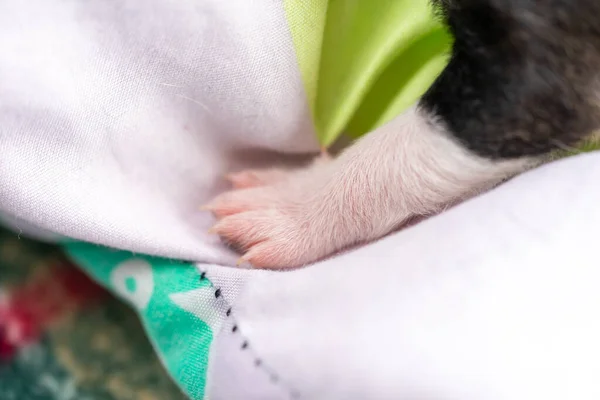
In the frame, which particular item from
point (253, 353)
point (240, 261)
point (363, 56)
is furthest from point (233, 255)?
point (363, 56)

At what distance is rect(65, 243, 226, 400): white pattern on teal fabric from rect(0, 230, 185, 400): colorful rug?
6.4 inches

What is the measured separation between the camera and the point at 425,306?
0.52m

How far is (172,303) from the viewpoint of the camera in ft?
2.23

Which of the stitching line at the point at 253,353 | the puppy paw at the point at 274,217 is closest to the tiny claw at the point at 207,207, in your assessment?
the puppy paw at the point at 274,217

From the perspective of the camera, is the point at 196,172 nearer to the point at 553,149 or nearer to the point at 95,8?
the point at 95,8

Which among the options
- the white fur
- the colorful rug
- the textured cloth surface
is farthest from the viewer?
the colorful rug

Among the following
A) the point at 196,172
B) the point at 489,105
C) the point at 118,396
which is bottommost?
the point at 118,396

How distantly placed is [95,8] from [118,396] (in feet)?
1.81

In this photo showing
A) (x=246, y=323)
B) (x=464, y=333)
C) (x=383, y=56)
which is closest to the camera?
(x=464, y=333)

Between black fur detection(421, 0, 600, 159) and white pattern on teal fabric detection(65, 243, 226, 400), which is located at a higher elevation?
black fur detection(421, 0, 600, 159)

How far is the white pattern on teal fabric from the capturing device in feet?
2.10

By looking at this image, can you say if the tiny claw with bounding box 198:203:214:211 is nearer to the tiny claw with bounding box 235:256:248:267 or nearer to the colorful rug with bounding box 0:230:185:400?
the tiny claw with bounding box 235:256:248:267

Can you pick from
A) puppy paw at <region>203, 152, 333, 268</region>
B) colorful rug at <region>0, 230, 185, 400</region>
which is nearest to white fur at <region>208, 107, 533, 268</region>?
puppy paw at <region>203, 152, 333, 268</region>

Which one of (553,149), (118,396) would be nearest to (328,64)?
(553,149)
